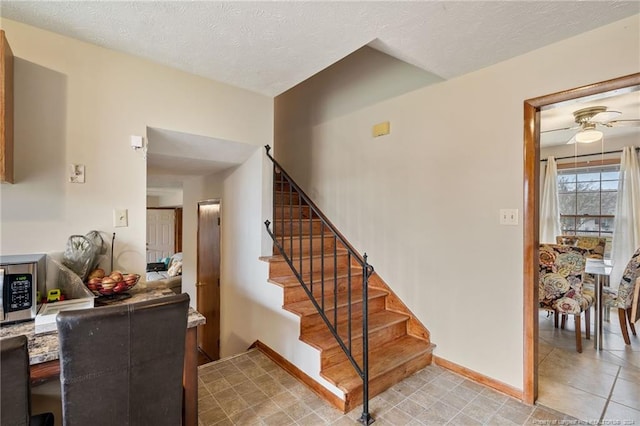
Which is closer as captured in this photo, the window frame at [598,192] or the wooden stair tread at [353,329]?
the wooden stair tread at [353,329]

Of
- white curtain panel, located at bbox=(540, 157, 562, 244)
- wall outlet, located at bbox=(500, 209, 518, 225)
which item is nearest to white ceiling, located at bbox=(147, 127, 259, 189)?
wall outlet, located at bbox=(500, 209, 518, 225)

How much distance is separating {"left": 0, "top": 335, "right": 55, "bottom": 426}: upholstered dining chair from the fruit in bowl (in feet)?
2.83

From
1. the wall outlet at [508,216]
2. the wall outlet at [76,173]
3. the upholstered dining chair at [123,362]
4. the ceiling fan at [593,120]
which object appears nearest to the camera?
the upholstered dining chair at [123,362]

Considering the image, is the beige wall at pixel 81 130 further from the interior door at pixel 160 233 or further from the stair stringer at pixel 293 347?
the interior door at pixel 160 233

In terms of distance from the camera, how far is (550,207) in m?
5.22

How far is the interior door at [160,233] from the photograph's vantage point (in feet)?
24.3

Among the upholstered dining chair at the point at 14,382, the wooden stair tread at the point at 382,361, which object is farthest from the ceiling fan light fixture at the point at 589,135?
the upholstered dining chair at the point at 14,382

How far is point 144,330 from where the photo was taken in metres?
1.15

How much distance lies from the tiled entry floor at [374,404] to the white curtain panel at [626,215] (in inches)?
148

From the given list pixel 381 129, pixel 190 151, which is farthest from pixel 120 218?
pixel 381 129

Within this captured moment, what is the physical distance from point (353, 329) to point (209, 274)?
2147mm

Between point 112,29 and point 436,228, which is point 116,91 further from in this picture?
point 436,228

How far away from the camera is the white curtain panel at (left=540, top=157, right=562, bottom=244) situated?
5.17 meters

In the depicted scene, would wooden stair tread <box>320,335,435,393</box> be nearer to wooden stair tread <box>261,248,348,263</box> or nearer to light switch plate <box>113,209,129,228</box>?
wooden stair tread <box>261,248,348,263</box>
